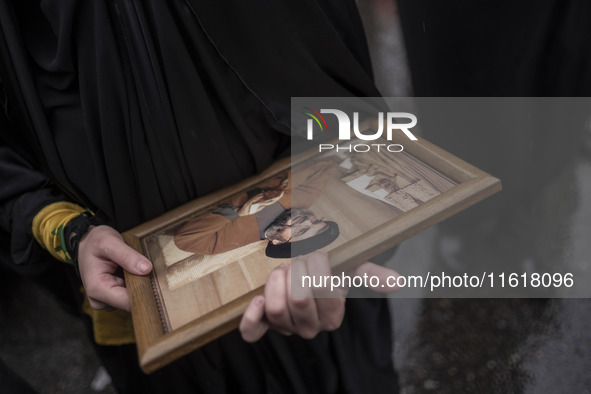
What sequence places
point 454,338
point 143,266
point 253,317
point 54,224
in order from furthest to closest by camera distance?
point 454,338, point 54,224, point 143,266, point 253,317

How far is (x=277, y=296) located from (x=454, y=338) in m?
1.02

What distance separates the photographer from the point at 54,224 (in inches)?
32.0

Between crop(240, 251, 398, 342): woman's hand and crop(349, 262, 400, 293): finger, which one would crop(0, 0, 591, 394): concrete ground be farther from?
crop(240, 251, 398, 342): woman's hand

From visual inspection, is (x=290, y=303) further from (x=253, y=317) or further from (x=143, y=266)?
(x=143, y=266)

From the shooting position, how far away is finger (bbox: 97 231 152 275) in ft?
2.13

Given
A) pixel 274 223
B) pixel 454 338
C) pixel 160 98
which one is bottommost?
pixel 454 338

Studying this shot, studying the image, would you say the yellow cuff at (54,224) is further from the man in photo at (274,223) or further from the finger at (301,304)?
the finger at (301,304)

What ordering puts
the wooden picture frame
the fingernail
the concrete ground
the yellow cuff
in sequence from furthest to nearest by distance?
the concrete ground
the yellow cuff
the fingernail
the wooden picture frame

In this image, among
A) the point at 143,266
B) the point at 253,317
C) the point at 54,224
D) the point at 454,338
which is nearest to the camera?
the point at 253,317

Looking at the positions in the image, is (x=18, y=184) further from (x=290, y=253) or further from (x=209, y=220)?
(x=290, y=253)

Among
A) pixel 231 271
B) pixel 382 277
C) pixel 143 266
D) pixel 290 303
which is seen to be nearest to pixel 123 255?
pixel 143 266

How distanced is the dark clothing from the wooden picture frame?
12 cm

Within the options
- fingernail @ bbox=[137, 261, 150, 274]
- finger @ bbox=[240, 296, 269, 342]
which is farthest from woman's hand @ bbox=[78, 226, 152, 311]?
finger @ bbox=[240, 296, 269, 342]

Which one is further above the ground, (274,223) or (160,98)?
(160,98)
